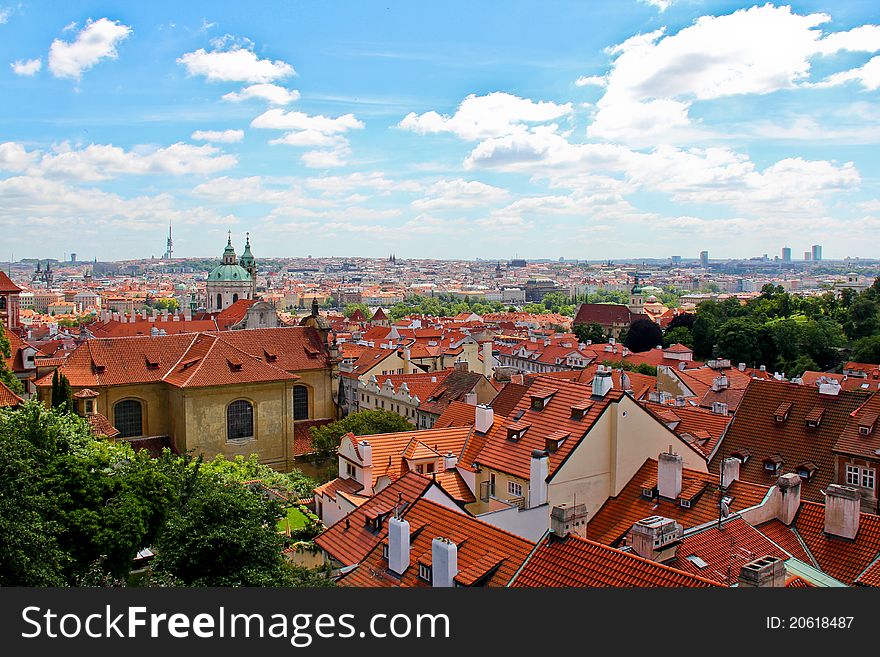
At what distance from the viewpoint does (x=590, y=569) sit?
16.0m

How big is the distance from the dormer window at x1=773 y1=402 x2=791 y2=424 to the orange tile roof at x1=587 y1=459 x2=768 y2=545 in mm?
7075

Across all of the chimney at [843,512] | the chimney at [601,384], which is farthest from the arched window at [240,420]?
the chimney at [843,512]

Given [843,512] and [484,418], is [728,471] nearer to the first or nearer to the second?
[843,512]

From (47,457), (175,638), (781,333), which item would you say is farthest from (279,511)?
(781,333)

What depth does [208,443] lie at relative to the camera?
40750mm

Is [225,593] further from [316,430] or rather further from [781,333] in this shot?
[781,333]

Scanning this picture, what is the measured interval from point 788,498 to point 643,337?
82.7 meters

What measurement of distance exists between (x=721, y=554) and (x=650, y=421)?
7094 mm

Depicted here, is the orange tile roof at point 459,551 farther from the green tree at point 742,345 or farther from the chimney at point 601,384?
the green tree at point 742,345

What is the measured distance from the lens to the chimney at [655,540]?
17969mm

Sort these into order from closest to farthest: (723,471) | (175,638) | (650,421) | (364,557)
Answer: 1. (175,638)
2. (364,557)
3. (723,471)
4. (650,421)

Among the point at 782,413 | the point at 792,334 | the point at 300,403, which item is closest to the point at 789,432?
the point at 782,413

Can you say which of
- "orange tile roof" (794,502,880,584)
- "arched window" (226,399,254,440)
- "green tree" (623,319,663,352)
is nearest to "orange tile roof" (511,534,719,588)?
"orange tile roof" (794,502,880,584)

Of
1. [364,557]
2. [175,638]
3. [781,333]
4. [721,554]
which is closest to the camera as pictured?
[175,638]
